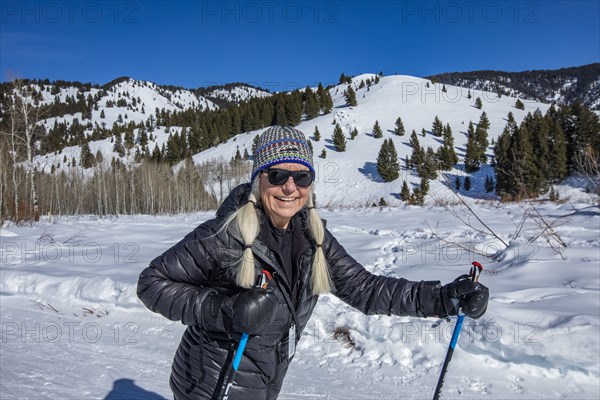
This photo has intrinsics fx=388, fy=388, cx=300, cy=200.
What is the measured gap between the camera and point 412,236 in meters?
9.34

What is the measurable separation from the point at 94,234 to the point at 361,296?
13.3 m


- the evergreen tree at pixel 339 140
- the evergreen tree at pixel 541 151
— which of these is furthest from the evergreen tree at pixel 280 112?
the evergreen tree at pixel 541 151

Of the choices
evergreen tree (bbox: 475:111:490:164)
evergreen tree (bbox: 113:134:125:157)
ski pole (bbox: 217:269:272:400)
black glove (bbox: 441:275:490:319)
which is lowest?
ski pole (bbox: 217:269:272:400)

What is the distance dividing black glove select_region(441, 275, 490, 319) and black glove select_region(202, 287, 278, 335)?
36.5 inches

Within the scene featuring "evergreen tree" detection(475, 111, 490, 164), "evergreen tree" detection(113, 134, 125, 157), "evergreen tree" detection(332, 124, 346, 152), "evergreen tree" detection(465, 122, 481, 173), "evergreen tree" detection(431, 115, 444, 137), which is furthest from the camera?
"evergreen tree" detection(113, 134, 125, 157)

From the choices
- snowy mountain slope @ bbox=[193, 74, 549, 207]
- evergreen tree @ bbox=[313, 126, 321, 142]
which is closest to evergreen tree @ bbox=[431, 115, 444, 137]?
snowy mountain slope @ bbox=[193, 74, 549, 207]

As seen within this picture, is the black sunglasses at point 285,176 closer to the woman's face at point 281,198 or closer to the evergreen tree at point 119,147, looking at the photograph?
the woman's face at point 281,198

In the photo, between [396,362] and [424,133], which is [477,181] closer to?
[424,133]

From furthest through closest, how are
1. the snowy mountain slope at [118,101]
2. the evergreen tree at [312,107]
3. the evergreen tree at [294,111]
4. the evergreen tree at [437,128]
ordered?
the snowy mountain slope at [118,101], the evergreen tree at [312,107], the evergreen tree at [294,111], the evergreen tree at [437,128]

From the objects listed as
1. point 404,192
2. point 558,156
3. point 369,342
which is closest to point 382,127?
point 404,192

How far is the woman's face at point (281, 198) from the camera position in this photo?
1.84 metres

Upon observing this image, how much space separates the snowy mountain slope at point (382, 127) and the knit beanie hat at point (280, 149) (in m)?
35.9

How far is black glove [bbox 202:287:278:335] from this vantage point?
151cm

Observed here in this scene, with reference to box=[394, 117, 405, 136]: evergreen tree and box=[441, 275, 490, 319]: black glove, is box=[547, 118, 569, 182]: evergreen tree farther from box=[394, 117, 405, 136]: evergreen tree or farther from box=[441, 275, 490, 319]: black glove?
box=[441, 275, 490, 319]: black glove
